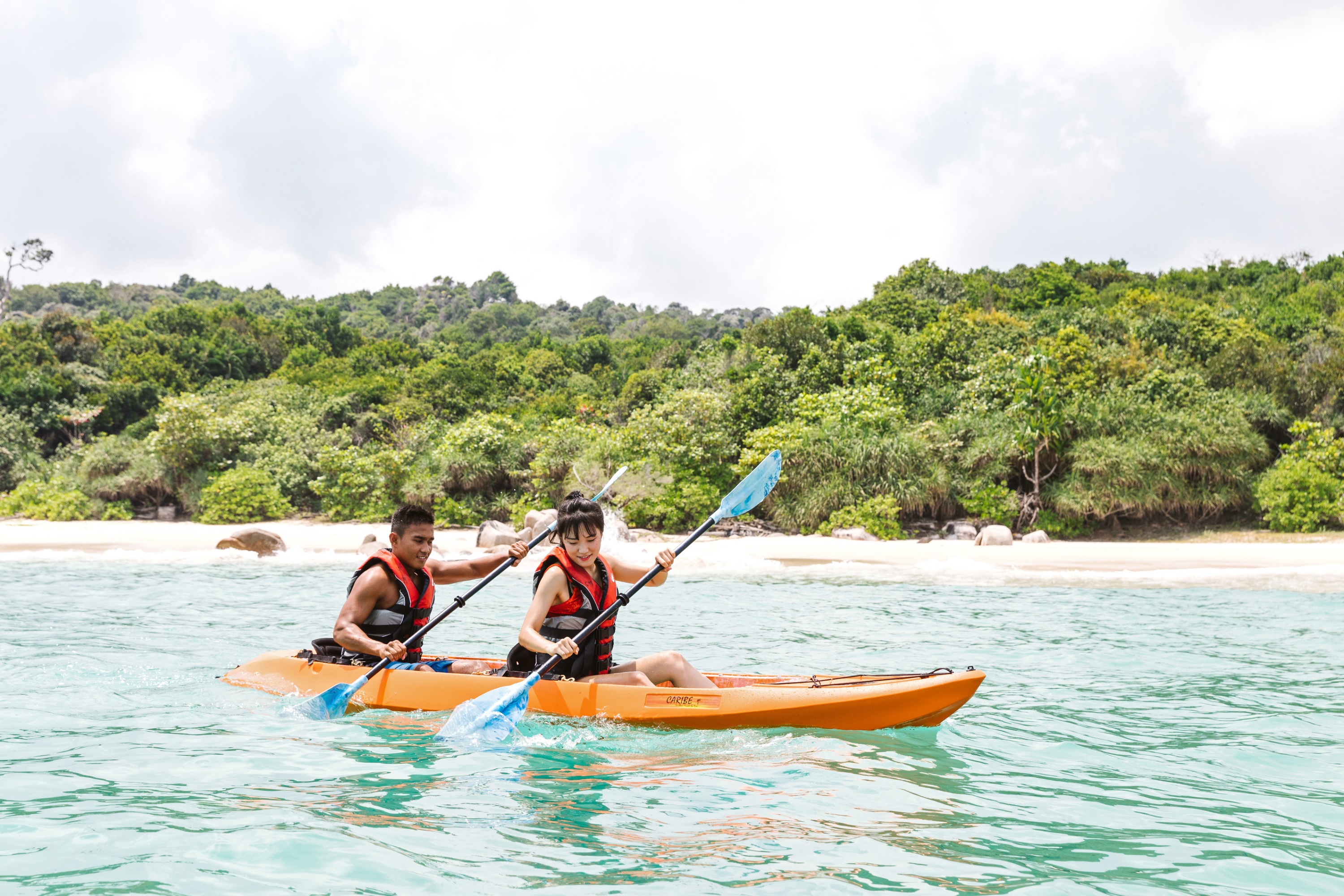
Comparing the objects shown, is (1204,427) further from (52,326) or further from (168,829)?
(52,326)

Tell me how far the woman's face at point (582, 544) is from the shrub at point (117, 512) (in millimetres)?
18830

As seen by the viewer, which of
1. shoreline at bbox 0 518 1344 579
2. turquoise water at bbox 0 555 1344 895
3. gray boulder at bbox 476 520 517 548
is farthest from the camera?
gray boulder at bbox 476 520 517 548

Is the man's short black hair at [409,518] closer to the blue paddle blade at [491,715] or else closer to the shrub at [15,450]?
the blue paddle blade at [491,715]

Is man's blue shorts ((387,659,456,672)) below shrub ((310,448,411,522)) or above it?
below

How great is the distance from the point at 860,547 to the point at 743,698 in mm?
10379

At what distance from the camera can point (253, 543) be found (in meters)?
15.3

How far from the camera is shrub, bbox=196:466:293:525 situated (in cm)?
1942

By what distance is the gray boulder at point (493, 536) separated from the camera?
50.9 feet

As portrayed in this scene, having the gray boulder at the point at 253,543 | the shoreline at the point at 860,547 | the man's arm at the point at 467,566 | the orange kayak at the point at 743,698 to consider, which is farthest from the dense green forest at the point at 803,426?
the orange kayak at the point at 743,698

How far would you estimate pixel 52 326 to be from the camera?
31688 millimetres

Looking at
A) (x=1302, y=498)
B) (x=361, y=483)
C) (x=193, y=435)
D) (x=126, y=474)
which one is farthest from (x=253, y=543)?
(x=1302, y=498)

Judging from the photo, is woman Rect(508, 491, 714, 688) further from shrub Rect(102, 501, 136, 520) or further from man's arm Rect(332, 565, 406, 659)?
shrub Rect(102, 501, 136, 520)

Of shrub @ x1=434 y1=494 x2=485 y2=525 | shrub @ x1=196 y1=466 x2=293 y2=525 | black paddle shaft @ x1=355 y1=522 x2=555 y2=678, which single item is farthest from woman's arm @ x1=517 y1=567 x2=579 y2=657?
shrub @ x1=196 y1=466 x2=293 y2=525

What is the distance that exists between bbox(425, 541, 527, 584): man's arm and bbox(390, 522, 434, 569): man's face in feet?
1.36
